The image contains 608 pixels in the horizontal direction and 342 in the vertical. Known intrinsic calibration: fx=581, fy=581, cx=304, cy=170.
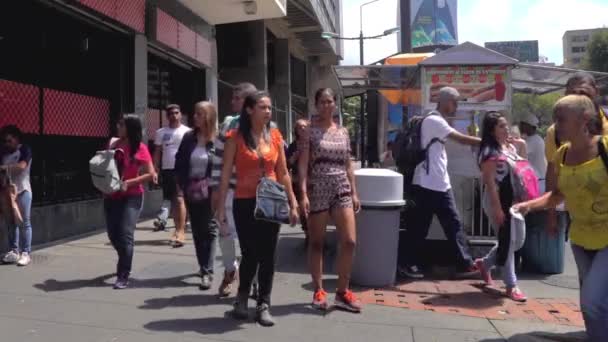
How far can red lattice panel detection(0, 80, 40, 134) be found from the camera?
705 cm

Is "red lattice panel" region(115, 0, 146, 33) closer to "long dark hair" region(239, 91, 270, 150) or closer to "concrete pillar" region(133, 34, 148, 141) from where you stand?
"concrete pillar" region(133, 34, 148, 141)

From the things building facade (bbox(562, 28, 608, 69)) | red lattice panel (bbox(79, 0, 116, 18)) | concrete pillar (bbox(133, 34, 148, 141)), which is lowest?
concrete pillar (bbox(133, 34, 148, 141))

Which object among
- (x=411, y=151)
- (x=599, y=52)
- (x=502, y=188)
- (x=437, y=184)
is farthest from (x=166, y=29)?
(x=599, y=52)

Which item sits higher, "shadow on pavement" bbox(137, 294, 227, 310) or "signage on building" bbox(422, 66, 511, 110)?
"signage on building" bbox(422, 66, 511, 110)

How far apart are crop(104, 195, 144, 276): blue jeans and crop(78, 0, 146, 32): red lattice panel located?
12.2 ft

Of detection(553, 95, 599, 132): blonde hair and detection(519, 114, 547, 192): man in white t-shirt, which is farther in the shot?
detection(519, 114, 547, 192): man in white t-shirt

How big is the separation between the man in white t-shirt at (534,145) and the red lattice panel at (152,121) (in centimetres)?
649

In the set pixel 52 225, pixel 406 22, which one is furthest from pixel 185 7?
pixel 406 22

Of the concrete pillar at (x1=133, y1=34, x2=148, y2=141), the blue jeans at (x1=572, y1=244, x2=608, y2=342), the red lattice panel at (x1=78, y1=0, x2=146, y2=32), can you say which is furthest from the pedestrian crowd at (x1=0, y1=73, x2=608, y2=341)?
the concrete pillar at (x1=133, y1=34, x2=148, y2=141)

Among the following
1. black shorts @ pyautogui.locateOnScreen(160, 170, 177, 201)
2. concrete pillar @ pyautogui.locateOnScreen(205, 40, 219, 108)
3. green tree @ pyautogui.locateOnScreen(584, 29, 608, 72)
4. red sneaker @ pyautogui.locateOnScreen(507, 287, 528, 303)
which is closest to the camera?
red sneaker @ pyautogui.locateOnScreen(507, 287, 528, 303)

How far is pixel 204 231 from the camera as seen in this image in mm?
5445

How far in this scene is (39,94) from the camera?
7727mm

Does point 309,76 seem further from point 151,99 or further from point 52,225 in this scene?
point 52,225

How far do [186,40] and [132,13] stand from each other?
2.45 meters
